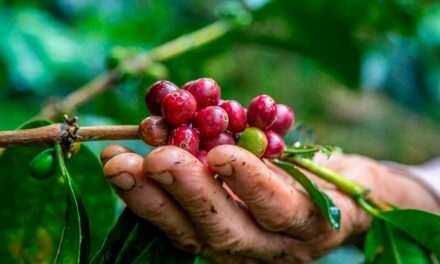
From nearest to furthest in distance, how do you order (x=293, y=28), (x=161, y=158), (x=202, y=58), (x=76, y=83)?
(x=161, y=158) → (x=202, y=58) → (x=293, y=28) → (x=76, y=83)

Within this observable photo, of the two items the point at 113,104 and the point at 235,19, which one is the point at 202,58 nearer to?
the point at 235,19

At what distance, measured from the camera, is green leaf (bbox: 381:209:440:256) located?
100cm

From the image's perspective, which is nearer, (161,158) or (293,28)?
(161,158)

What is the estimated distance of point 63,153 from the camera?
841 mm

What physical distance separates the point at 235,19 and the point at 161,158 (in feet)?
3.82

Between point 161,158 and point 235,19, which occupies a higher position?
point 235,19

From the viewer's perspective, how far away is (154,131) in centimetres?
82

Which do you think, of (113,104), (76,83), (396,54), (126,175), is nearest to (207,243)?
(126,175)

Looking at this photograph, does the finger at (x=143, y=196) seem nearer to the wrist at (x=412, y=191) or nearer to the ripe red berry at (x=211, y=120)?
the ripe red berry at (x=211, y=120)

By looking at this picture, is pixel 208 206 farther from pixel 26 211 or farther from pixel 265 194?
pixel 26 211

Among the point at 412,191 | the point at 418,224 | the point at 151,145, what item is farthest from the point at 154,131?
the point at 412,191

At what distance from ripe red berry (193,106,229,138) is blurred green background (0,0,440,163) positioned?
63cm

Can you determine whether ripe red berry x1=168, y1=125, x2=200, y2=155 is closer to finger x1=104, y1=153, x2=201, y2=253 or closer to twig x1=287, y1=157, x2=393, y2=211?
finger x1=104, y1=153, x2=201, y2=253

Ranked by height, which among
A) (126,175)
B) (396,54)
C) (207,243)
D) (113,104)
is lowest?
(207,243)
